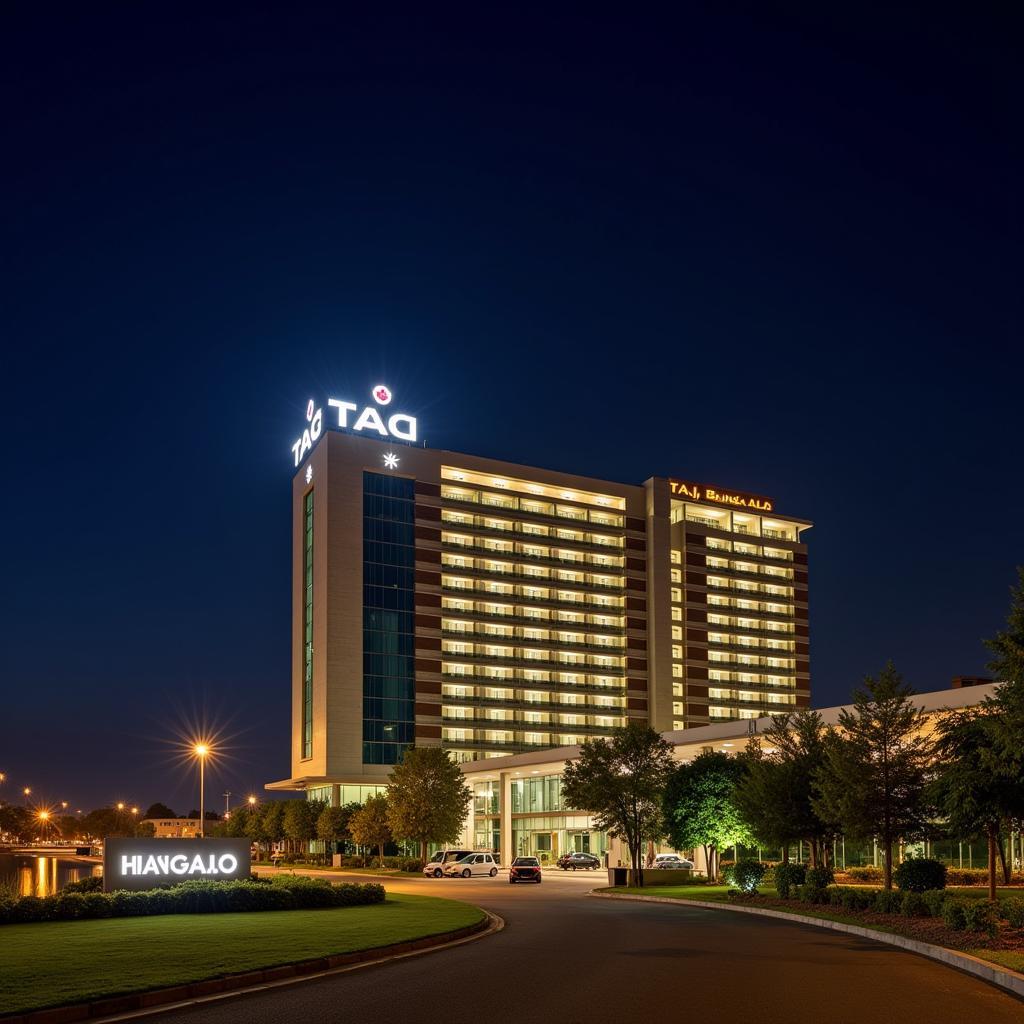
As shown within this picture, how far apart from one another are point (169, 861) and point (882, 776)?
22127mm

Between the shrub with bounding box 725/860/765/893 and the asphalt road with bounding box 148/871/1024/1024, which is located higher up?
the asphalt road with bounding box 148/871/1024/1024

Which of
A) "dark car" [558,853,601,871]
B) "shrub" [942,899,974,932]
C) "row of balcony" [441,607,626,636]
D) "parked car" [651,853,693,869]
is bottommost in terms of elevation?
"dark car" [558,853,601,871]

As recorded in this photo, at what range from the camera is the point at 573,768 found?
5922 centimetres

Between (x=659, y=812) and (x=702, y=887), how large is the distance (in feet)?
17.0

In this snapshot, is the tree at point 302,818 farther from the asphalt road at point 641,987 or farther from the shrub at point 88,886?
the asphalt road at point 641,987

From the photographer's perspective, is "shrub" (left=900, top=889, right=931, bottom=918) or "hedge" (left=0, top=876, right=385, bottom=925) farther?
"hedge" (left=0, top=876, right=385, bottom=925)

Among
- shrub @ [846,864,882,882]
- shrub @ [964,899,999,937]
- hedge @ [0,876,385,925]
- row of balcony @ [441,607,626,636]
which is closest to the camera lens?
shrub @ [964,899,999,937]

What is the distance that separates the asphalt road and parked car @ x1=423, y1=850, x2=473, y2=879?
45.0m

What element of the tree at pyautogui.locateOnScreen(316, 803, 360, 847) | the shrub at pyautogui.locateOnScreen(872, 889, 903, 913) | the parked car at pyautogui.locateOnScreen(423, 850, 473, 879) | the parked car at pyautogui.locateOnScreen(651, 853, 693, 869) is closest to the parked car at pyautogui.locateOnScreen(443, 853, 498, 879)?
the parked car at pyautogui.locateOnScreen(423, 850, 473, 879)

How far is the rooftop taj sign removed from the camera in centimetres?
15125

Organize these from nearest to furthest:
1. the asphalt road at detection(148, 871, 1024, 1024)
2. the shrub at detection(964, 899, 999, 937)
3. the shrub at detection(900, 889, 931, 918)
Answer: the asphalt road at detection(148, 871, 1024, 1024)
the shrub at detection(964, 899, 999, 937)
the shrub at detection(900, 889, 931, 918)

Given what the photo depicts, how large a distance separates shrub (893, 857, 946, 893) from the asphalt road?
19.9ft

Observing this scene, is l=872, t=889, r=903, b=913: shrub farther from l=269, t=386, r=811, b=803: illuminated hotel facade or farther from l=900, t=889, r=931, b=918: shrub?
l=269, t=386, r=811, b=803: illuminated hotel facade

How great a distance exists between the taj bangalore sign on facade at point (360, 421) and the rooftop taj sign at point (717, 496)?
1492 inches
